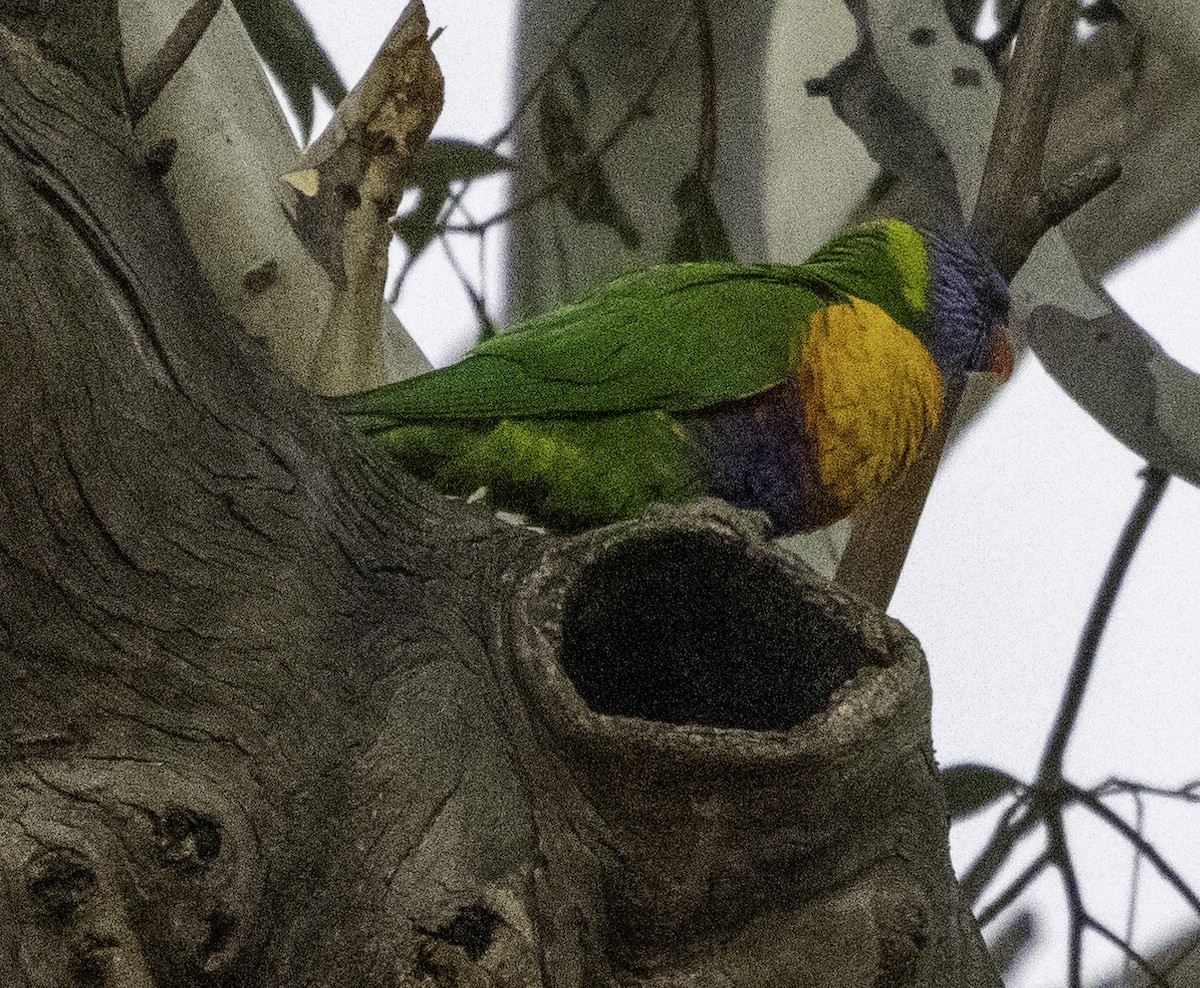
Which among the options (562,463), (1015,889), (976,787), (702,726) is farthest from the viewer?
(976,787)

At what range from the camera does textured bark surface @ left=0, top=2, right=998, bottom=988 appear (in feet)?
2.58

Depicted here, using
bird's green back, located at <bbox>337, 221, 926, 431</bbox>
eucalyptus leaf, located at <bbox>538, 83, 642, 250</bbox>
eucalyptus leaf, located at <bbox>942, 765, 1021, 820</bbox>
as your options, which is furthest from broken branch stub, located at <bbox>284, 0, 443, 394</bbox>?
eucalyptus leaf, located at <bbox>942, 765, 1021, 820</bbox>

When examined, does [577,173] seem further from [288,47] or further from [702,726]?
[702,726]

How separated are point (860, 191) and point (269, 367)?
150 centimetres

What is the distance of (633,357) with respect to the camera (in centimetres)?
147

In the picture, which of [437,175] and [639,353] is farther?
[437,175]

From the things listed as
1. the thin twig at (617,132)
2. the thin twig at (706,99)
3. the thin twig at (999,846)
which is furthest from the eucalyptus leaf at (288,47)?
the thin twig at (999,846)

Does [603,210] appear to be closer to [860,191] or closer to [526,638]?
[860,191]

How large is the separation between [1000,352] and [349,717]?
1.37 metres

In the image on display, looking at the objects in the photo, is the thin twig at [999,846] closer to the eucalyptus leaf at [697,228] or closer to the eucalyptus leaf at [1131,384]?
the eucalyptus leaf at [1131,384]

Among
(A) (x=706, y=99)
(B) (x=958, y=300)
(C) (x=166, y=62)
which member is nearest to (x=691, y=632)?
(C) (x=166, y=62)

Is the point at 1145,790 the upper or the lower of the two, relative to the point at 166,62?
lower

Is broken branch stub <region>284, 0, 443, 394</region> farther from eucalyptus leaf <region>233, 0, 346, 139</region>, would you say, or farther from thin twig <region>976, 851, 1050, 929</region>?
thin twig <region>976, 851, 1050, 929</region>

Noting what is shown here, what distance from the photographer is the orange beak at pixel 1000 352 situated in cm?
193
